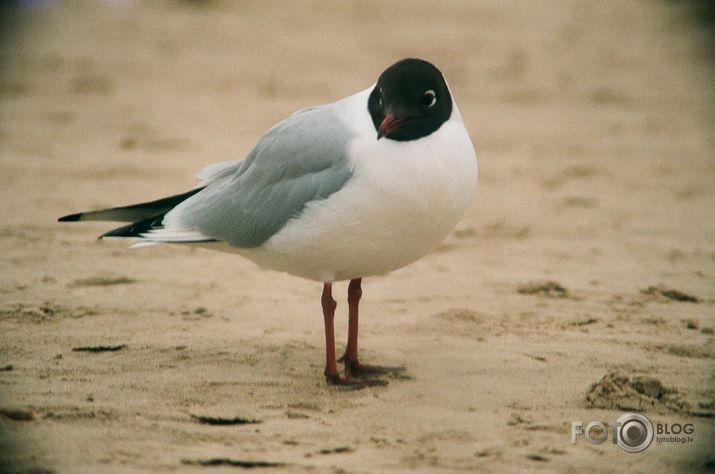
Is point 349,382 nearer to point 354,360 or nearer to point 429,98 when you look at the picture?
point 354,360

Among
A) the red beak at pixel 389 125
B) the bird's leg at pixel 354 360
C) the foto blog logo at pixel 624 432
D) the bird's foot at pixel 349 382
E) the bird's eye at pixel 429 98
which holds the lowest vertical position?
the foto blog logo at pixel 624 432

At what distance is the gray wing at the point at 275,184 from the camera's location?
370 centimetres

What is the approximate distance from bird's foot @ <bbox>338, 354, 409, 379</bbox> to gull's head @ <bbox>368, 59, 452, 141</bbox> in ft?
3.24

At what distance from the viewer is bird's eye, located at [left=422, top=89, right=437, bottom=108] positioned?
11.7 ft

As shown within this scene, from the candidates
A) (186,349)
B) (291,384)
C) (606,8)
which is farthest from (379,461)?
(606,8)

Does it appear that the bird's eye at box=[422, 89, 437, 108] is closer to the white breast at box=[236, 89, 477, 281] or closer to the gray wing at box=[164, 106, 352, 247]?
the white breast at box=[236, 89, 477, 281]

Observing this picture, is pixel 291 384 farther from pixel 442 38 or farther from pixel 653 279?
pixel 442 38

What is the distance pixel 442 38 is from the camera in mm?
10422

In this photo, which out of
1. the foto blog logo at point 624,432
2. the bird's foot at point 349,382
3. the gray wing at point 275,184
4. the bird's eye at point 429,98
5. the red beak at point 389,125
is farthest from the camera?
the bird's foot at point 349,382

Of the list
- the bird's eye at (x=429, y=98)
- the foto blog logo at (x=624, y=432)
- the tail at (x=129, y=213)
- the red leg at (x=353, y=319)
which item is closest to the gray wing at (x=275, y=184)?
the tail at (x=129, y=213)

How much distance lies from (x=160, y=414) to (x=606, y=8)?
931 cm

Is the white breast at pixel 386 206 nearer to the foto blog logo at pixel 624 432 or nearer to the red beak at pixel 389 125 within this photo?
the red beak at pixel 389 125

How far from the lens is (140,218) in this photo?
435 cm

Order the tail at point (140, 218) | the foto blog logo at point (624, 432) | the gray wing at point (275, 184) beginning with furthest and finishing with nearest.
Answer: the tail at point (140, 218) < the gray wing at point (275, 184) < the foto blog logo at point (624, 432)
